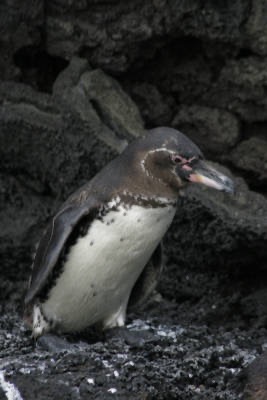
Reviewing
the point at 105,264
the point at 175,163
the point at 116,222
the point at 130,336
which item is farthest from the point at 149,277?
the point at 175,163

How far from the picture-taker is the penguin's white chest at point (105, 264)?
15.2 ft

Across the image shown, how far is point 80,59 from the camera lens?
19.0 feet

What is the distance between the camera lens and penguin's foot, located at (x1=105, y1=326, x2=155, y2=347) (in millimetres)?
4766

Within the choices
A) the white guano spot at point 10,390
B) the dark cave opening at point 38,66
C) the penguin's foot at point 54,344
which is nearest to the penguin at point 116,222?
the penguin's foot at point 54,344

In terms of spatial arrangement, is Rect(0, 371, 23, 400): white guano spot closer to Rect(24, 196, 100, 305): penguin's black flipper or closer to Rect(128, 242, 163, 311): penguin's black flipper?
Rect(24, 196, 100, 305): penguin's black flipper

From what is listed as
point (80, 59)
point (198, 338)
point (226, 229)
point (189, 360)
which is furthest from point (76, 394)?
point (80, 59)

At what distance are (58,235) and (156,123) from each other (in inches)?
61.8

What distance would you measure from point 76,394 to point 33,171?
6.57 feet

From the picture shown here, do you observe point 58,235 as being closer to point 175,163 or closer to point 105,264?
point 105,264

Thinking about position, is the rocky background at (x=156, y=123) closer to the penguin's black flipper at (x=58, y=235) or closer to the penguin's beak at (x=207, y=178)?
the penguin's black flipper at (x=58, y=235)

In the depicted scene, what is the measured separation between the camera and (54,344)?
186 inches

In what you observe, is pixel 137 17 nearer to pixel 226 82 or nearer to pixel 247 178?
pixel 226 82

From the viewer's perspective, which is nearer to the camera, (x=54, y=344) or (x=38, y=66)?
→ (x=54, y=344)

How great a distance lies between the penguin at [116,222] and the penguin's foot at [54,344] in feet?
0.46
